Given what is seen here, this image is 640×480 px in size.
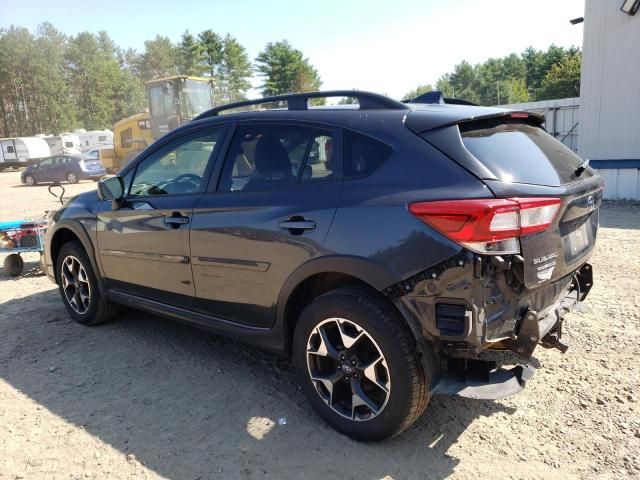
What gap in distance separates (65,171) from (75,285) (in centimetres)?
2344

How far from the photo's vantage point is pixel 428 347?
Answer: 2.48 metres

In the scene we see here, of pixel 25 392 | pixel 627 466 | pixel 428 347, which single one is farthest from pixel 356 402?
pixel 25 392

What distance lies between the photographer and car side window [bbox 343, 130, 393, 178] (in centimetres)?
268

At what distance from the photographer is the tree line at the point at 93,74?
60312 mm

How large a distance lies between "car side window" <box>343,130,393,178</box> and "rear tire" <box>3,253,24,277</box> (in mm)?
5838

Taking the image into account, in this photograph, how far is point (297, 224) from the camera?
2.84 meters

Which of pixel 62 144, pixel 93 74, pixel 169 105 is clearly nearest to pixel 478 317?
pixel 169 105

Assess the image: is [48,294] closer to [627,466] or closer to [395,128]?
[395,128]

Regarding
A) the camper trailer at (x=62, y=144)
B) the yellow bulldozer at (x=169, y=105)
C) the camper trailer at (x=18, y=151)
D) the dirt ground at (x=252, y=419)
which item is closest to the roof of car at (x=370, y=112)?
the dirt ground at (x=252, y=419)

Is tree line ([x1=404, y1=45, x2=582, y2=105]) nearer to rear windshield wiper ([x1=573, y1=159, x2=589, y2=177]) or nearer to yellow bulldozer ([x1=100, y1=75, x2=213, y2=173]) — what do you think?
yellow bulldozer ([x1=100, y1=75, x2=213, y2=173])

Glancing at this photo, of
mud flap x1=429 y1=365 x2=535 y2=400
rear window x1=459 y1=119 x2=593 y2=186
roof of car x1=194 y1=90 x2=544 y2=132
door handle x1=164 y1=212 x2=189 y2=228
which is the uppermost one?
roof of car x1=194 y1=90 x2=544 y2=132

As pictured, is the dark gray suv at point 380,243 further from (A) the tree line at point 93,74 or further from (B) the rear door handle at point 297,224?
(A) the tree line at point 93,74

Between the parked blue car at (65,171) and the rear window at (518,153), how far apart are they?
83.4 feet

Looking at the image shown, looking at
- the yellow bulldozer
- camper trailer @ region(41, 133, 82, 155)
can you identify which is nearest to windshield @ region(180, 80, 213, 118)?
the yellow bulldozer
